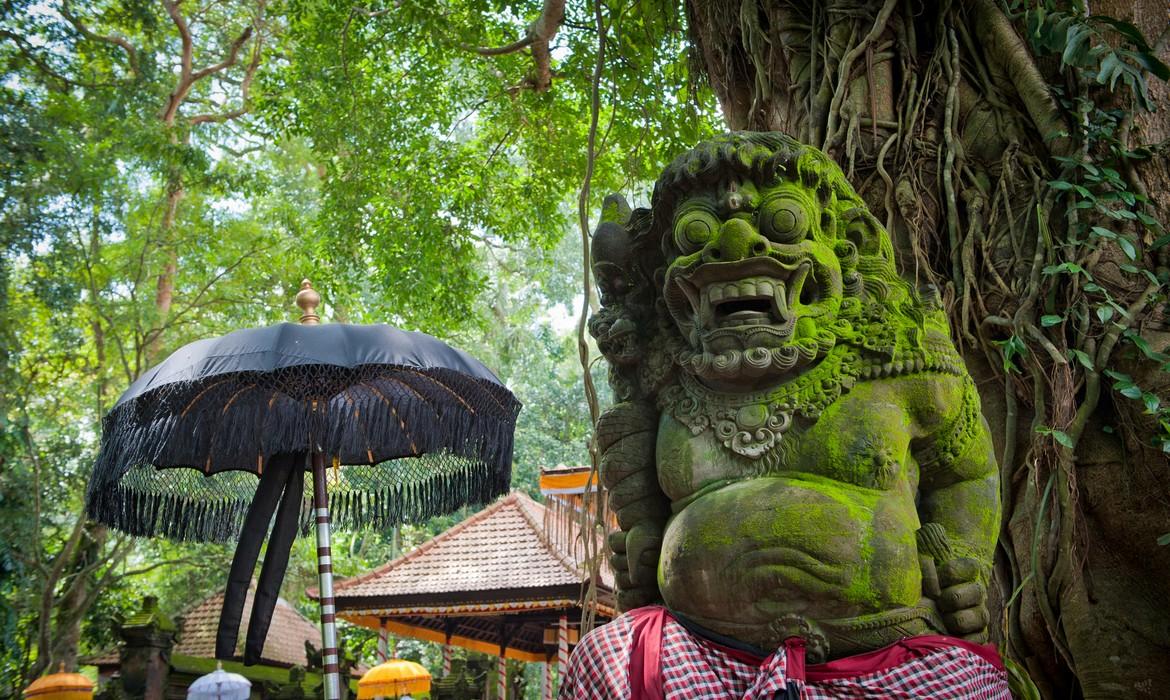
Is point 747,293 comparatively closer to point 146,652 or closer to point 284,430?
point 284,430

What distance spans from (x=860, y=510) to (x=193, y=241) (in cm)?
1132

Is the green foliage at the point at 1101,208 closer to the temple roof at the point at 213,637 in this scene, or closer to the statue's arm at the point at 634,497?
the statue's arm at the point at 634,497

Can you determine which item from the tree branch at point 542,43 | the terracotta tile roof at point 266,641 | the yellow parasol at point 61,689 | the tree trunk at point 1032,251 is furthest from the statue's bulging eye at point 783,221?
the terracotta tile roof at point 266,641

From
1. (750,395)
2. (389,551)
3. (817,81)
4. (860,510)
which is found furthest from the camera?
(389,551)

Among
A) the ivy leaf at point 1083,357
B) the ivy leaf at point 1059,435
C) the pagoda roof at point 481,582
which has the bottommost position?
the pagoda roof at point 481,582

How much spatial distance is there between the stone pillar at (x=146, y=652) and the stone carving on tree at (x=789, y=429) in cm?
596

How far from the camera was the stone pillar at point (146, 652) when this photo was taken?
281 inches

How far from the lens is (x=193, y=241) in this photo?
1186cm

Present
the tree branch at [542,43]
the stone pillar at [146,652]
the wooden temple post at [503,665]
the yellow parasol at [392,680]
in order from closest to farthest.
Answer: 1. the tree branch at [542,43]
2. the stone pillar at [146,652]
3. the yellow parasol at [392,680]
4. the wooden temple post at [503,665]

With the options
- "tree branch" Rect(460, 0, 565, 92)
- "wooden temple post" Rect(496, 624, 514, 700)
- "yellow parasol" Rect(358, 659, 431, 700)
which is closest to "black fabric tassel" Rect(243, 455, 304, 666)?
"tree branch" Rect(460, 0, 565, 92)

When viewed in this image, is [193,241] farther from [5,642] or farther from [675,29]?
[675,29]

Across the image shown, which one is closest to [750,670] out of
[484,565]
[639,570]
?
[639,570]

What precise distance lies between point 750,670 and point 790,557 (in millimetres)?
235

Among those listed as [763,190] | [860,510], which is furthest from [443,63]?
[860,510]
